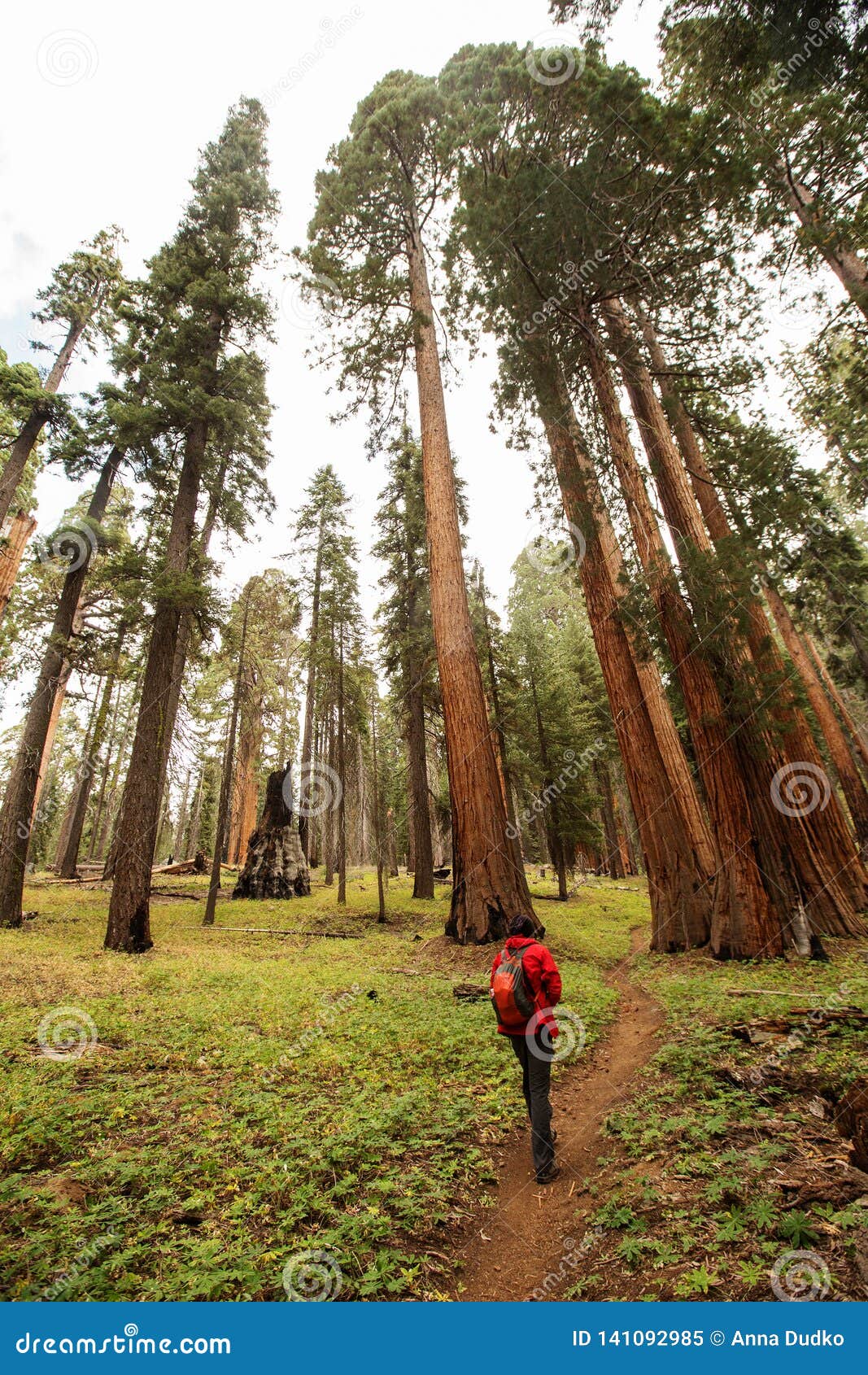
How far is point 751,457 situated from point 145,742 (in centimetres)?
1145

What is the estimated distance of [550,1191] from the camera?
3652 mm

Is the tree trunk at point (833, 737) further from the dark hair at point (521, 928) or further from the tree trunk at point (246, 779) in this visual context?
the tree trunk at point (246, 779)

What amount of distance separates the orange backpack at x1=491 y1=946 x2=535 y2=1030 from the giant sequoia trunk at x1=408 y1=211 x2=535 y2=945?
5357 mm

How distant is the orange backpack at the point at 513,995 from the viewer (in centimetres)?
409

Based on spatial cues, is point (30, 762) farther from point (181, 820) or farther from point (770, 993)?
point (181, 820)

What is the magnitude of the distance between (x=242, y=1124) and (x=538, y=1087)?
2217mm

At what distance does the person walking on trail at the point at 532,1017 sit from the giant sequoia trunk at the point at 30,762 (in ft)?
39.5

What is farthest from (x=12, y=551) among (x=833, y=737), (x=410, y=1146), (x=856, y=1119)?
(x=833, y=737)

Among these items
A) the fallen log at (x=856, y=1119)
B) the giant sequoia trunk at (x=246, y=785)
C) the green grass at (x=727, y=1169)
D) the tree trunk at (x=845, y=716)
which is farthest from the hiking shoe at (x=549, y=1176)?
the tree trunk at (x=845, y=716)

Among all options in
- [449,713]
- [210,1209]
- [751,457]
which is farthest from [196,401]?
[210,1209]

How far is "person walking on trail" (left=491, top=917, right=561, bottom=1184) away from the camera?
159 inches

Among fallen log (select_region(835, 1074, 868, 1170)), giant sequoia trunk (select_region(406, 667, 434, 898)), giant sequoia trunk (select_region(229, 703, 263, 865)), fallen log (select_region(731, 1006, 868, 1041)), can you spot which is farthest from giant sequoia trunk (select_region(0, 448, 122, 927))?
fallen log (select_region(835, 1074, 868, 1170))

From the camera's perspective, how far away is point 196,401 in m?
12.3

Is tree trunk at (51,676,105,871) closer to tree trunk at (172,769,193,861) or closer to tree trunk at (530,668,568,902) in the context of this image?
tree trunk at (172,769,193,861)
